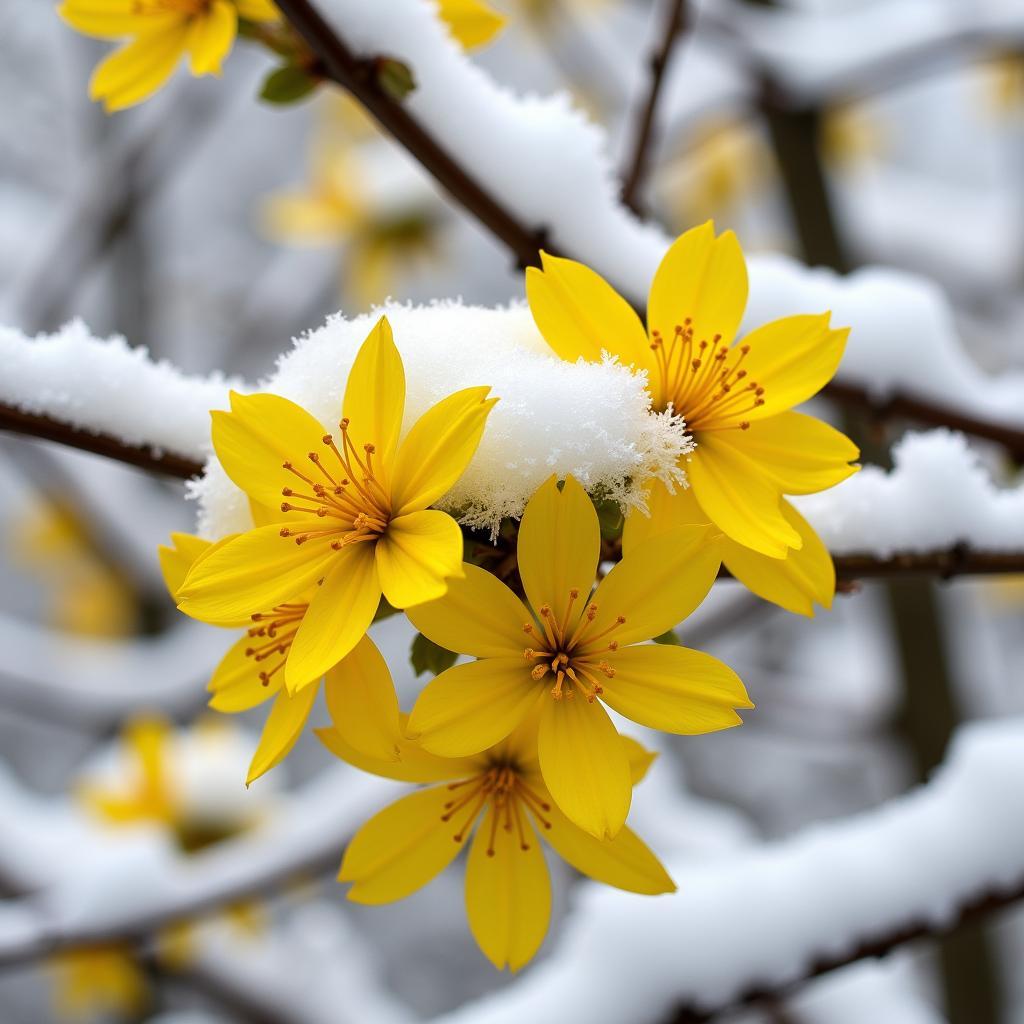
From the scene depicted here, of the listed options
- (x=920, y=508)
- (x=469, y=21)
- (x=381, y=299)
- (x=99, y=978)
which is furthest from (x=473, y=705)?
(x=381, y=299)

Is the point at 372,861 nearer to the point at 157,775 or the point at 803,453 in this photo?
the point at 803,453

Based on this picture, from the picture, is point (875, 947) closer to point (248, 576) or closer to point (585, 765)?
point (585, 765)

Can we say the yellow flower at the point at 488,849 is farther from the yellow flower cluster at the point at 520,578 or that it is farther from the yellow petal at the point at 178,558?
the yellow petal at the point at 178,558

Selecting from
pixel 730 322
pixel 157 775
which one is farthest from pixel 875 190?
pixel 730 322

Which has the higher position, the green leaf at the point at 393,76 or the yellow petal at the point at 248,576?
the green leaf at the point at 393,76

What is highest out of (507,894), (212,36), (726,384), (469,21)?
(469,21)

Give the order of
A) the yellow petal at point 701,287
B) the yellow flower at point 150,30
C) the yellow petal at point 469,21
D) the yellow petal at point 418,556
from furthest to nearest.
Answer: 1. the yellow petal at point 469,21
2. the yellow flower at point 150,30
3. the yellow petal at point 701,287
4. the yellow petal at point 418,556

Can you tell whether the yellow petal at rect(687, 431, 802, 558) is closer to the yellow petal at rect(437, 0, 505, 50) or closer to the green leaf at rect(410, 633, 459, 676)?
the green leaf at rect(410, 633, 459, 676)

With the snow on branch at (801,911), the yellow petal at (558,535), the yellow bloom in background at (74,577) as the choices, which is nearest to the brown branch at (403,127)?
the yellow petal at (558,535)
